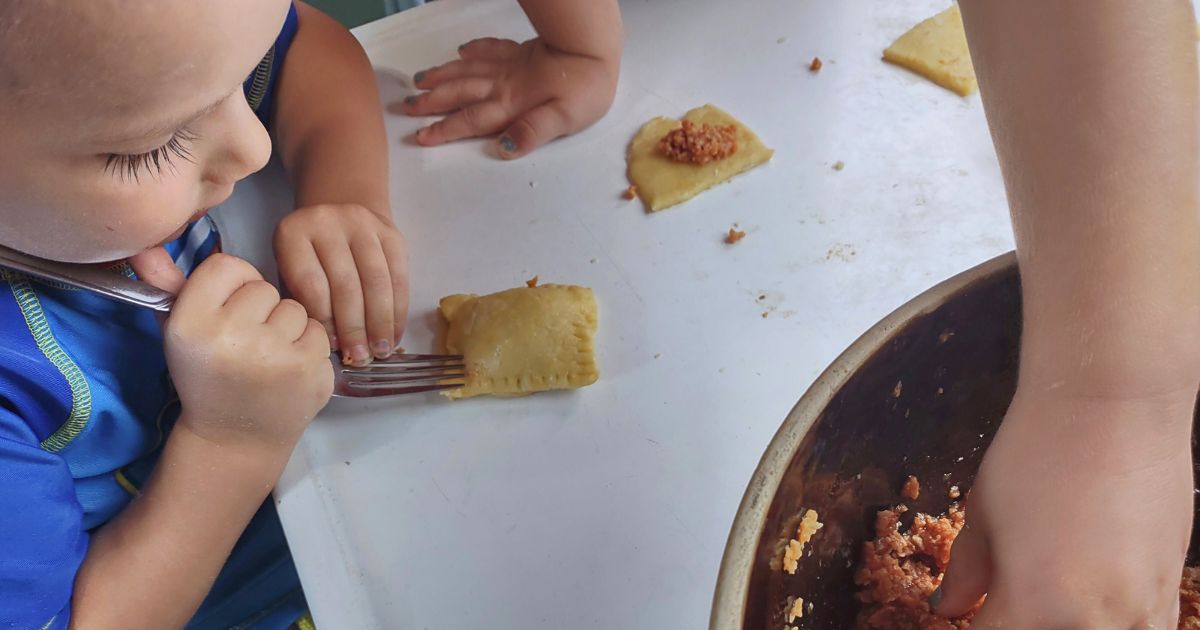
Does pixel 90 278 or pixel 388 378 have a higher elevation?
pixel 90 278

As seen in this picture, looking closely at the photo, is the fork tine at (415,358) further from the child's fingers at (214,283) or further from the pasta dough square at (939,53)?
the pasta dough square at (939,53)

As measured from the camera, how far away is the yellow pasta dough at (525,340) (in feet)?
2.35

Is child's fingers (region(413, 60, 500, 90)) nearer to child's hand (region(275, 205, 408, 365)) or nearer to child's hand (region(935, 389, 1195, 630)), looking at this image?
child's hand (region(275, 205, 408, 365))

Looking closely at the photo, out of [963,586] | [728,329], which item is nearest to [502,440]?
[728,329]

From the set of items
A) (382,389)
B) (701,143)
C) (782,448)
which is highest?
(782,448)

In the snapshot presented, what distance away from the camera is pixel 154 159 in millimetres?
530

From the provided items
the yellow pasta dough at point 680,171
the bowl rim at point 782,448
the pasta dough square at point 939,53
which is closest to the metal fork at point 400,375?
the yellow pasta dough at point 680,171

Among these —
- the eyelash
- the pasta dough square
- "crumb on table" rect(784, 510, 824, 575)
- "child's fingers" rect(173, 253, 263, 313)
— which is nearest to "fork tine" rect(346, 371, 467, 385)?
"child's fingers" rect(173, 253, 263, 313)

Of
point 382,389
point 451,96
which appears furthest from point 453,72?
point 382,389

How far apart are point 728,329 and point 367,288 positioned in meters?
0.29

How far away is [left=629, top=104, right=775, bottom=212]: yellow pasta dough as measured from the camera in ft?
2.68

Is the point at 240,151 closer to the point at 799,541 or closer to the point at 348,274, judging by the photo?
the point at 348,274

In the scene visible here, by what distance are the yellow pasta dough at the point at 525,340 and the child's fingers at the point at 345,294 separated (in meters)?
0.07

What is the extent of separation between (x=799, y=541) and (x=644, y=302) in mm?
320
